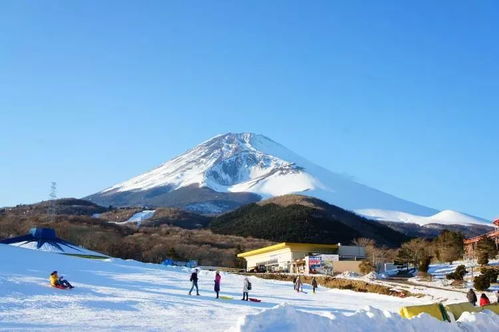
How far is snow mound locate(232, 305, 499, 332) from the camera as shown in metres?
9.36

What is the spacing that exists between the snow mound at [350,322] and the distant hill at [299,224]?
84.8 m

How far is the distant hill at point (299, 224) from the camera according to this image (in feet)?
Result: 329

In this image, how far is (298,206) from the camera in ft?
387

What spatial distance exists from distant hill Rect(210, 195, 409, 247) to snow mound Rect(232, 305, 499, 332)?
8476cm

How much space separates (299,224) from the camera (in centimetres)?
10400

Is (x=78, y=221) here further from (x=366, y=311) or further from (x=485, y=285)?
(x=366, y=311)

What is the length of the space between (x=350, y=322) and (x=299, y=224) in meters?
94.4

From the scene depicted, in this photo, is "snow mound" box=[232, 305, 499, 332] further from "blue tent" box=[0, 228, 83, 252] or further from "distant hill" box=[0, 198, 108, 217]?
"distant hill" box=[0, 198, 108, 217]

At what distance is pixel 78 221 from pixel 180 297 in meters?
77.2

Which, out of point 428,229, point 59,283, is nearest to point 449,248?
point 59,283

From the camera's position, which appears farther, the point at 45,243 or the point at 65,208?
the point at 65,208

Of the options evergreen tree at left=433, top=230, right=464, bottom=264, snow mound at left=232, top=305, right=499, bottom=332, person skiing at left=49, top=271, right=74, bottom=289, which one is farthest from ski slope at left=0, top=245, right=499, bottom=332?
evergreen tree at left=433, top=230, right=464, bottom=264

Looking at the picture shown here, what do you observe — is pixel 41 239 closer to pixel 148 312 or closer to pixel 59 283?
pixel 59 283

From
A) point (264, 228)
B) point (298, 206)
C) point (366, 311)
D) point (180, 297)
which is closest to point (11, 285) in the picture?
point (180, 297)
